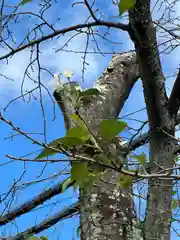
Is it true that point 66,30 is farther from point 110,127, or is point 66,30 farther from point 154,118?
point 110,127

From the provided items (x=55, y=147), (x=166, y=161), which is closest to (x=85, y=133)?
(x=55, y=147)

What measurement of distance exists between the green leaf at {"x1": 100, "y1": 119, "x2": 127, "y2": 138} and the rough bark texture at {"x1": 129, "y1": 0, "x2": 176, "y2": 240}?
1.85 ft

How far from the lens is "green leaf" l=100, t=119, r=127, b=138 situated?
99cm

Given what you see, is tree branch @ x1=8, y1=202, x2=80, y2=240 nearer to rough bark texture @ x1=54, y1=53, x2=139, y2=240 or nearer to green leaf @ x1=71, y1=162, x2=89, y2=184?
rough bark texture @ x1=54, y1=53, x2=139, y2=240

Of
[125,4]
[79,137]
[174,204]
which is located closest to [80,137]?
Result: [79,137]

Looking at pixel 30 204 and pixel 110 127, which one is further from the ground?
pixel 30 204

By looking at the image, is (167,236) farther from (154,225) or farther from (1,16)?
(1,16)

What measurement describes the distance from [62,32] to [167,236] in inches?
32.0

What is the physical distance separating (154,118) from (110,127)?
718mm

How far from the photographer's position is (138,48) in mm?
1645

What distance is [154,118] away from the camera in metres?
1.69

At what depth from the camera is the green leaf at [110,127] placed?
38.8 inches

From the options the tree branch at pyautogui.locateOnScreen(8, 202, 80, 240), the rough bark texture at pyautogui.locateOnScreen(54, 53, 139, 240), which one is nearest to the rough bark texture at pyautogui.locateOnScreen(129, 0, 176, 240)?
the rough bark texture at pyautogui.locateOnScreen(54, 53, 139, 240)

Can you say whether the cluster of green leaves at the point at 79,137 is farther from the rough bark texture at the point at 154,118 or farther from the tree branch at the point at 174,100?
the tree branch at the point at 174,100
